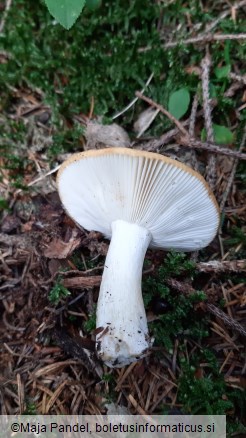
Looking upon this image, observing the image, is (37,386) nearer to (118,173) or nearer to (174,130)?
(118,173)

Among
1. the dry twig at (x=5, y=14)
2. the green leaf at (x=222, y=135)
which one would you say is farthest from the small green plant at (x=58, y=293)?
the dry twig at (x=5, y=14)

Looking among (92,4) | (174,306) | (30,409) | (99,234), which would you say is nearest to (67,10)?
(92,4)

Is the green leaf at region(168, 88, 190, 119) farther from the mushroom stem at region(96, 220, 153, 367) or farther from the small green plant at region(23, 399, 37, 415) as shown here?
the small green plant at region(23, 399, 37, 415)

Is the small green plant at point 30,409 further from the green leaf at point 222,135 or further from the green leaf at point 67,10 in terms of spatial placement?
the green leaf at point 67,10


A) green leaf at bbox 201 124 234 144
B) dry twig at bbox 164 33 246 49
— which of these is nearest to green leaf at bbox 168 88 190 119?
green leaf at bbox 201 124 234 144

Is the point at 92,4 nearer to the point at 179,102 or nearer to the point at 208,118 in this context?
the point at 179,102

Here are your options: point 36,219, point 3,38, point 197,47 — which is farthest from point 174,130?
point 3,38
